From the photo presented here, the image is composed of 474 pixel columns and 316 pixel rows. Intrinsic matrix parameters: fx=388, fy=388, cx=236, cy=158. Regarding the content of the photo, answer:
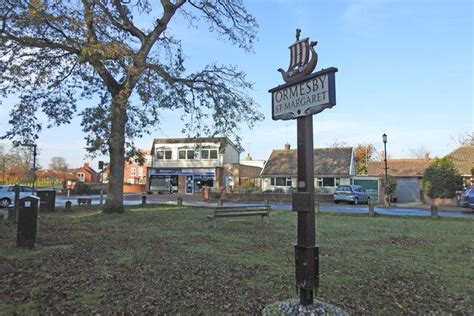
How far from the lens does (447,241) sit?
10820mm

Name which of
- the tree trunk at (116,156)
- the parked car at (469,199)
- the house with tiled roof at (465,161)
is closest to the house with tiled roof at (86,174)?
the house with tiled roof at (465,161)

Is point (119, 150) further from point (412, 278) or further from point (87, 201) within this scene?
point (412, 278)

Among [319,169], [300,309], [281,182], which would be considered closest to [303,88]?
[300,309]

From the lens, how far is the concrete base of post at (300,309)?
163 inches

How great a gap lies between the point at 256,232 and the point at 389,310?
696 centimetres

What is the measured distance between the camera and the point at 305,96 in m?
4.32

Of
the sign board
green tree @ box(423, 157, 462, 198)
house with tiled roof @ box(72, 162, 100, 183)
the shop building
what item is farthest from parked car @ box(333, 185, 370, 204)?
house with tiled roof @ box(72, 162, 100, 183)

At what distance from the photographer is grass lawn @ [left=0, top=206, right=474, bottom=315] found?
508 centimetres

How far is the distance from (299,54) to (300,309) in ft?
9.38

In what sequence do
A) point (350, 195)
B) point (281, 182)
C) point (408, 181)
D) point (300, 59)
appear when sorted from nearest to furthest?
1. point (300, 59)
2. point (350, 195)
3. point (408, 181)
4. point (281, 182)

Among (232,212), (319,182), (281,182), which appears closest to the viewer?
(232,212)

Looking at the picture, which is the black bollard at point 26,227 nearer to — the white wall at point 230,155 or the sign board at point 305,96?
the sign board at point 305,96

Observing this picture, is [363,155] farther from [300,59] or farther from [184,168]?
[300,59]

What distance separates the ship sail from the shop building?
148ft
